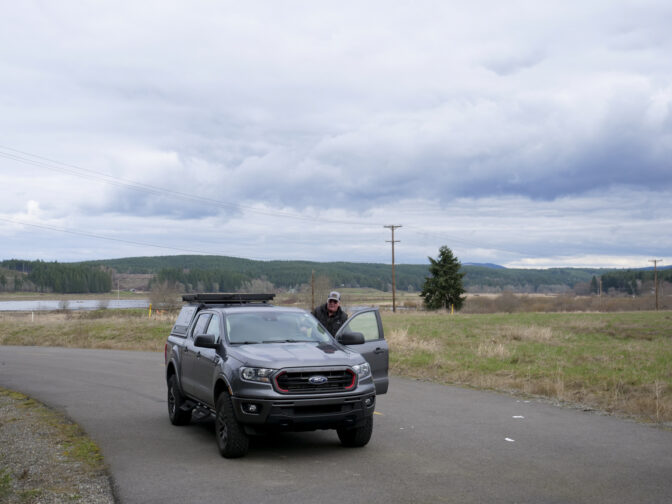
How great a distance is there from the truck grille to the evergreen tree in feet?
230

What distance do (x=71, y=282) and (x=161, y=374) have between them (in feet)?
422

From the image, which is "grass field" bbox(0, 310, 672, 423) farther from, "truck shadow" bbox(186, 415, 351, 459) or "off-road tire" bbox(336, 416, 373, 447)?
"truck shadow" bbox(186, 415, 351, 459)

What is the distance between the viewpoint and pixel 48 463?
7.76 meters

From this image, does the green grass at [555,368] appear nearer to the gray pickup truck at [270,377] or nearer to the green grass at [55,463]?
the gray pickup truck at [270,377]

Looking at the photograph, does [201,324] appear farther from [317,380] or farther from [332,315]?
[317,380]

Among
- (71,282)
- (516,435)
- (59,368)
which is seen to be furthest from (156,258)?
(516,435)

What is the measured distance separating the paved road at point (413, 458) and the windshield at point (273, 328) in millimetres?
1376

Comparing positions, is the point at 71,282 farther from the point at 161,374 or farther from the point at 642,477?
the point at 642,477

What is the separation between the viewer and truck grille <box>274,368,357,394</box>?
784cm

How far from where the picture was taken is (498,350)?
70.3ft

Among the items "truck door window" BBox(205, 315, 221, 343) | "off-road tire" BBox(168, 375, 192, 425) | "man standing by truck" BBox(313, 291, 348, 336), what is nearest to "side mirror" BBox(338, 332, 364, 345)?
"truck door window" BBox(205, 315, 221, 343)

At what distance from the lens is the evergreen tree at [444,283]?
7738 cm

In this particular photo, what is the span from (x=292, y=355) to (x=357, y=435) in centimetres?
132

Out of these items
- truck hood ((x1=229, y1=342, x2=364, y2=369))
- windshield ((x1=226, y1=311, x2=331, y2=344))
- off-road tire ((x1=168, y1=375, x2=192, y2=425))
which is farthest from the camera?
off-road tire ((x1=168, y1=375, x2=192, y2=425))
